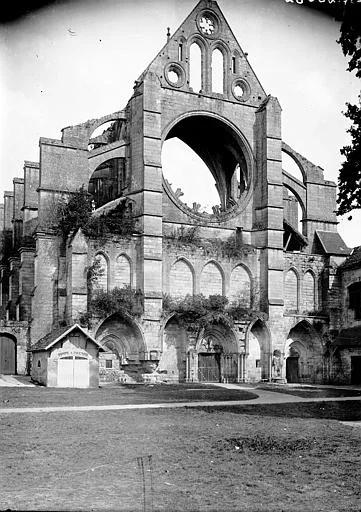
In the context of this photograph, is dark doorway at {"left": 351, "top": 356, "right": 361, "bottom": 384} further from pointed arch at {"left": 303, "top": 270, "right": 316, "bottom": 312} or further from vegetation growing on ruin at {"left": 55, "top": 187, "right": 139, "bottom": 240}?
vegetation growing on ruin at {"left": 55, "top": 187, "right": 139, "bottom": 240}

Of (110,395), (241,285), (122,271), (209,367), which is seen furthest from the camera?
(241,285)

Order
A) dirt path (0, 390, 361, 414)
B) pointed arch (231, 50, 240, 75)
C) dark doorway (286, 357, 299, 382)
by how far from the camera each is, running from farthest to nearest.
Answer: pointed arch (231, 50, 240, 75) < dark doorway (286, 357, 299, 382) < dirt path (0, 390, 361, 414)

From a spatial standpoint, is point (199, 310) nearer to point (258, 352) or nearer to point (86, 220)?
point (258, 352)

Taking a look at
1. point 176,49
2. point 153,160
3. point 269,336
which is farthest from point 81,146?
point 269,336

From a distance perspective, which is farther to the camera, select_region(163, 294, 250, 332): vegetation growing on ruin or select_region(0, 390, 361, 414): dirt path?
select_region(163, 294, 250, 332): vegetation growing on ruin

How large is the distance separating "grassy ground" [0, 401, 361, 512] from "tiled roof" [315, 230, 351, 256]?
92.4 feet

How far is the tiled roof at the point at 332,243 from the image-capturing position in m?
48.0

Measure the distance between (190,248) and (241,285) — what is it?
4457 millimetres

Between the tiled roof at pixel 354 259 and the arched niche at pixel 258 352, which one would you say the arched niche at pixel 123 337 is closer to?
the arched niche at pixel 258 352

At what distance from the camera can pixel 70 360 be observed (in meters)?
33.5

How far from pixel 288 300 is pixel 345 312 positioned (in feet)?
12.9

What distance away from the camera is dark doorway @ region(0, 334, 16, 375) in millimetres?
42781

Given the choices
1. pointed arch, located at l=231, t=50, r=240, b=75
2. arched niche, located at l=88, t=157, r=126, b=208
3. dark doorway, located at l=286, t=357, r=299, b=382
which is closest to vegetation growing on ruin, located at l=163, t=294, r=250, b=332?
Answer: dark doorway, located at l=286, t=357, r=299, b=382

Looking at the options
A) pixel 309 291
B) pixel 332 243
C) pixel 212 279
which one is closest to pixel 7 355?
pixel 212 279
